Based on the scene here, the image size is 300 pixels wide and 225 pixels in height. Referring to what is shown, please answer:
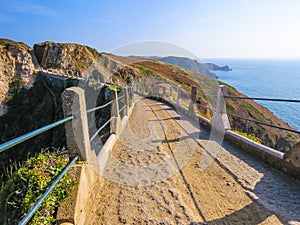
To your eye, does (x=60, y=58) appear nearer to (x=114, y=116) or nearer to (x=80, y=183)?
(x=114, y=116)

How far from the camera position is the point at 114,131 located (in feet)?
17.5

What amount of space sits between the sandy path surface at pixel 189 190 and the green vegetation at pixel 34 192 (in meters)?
0.63

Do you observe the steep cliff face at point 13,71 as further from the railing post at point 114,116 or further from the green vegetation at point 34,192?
the green vegetation at point 34,192

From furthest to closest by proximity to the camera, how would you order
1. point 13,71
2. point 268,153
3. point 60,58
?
point 60,58, point 13,71, point 268,153

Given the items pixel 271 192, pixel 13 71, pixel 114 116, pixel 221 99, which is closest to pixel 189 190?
pixel 271 192

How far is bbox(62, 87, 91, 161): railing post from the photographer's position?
229 centimetres

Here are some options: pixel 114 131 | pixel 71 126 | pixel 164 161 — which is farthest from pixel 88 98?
pixel 71 126

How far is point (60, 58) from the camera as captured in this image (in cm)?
5072

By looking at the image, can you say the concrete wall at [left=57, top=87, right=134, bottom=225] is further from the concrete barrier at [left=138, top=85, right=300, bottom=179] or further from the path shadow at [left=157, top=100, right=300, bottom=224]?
the concrete barrier at [left=138, top=85, right=300, bottom=179]

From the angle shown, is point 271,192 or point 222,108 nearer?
point 271,192

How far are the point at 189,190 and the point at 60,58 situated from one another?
54620 mm

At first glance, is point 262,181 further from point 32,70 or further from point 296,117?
Result: point 32,70

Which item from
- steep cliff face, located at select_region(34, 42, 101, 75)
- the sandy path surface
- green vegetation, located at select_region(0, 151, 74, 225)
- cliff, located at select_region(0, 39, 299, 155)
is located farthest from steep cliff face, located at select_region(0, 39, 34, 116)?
green vegetation, located at select_region(0, 151, 74, 225)

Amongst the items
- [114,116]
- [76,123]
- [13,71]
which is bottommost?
[114,116]
